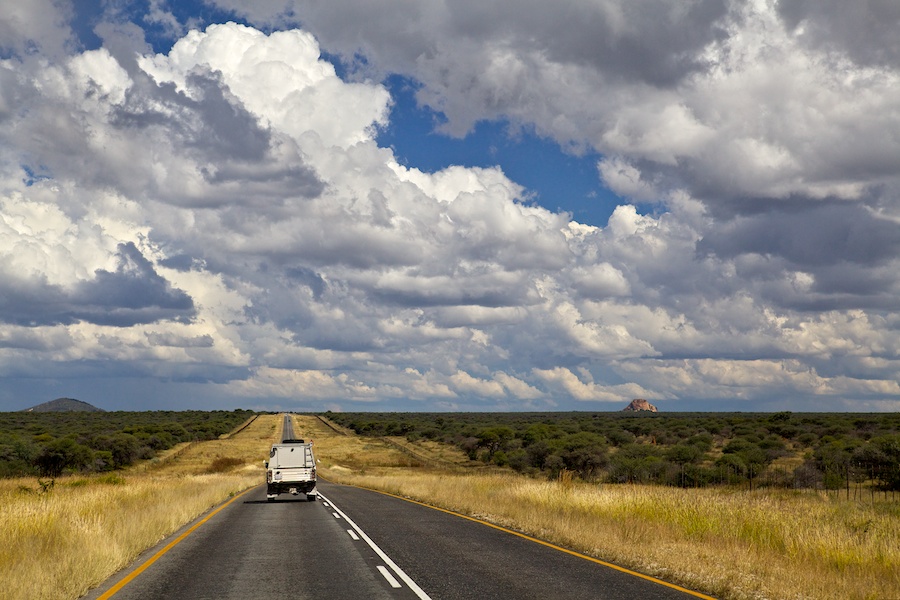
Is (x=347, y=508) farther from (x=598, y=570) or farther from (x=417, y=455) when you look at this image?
(x=417, y=455)

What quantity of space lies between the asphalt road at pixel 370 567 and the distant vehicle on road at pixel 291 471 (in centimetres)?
1078

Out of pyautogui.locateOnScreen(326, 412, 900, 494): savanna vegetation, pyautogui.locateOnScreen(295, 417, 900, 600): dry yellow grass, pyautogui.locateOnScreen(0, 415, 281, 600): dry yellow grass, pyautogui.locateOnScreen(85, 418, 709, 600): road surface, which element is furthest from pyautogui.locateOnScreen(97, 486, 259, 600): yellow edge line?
pyautogui.locateOnScreen(326, 412, 900, 494): savanna vegetation

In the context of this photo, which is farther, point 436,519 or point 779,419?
point 779,419

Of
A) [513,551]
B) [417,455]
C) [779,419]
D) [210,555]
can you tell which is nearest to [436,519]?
[513,551]

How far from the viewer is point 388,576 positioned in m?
12.7

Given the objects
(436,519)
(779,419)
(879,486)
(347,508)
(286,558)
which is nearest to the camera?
(286,558)

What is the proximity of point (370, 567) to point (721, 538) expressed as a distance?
7.33m

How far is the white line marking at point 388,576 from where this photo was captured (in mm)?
11953

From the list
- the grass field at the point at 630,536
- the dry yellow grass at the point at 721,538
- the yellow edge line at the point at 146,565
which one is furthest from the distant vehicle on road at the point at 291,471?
the yellow edge line at the point at 146,565

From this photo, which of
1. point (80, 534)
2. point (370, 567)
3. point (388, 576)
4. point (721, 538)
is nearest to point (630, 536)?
point (721, 538)

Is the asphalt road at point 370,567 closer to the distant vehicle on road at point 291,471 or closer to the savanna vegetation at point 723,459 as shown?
the distant vehicle on road at point 291,471

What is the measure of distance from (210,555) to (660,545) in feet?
29.0

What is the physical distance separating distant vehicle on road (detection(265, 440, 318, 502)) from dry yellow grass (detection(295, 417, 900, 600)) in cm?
765

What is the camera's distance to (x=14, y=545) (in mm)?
13922
